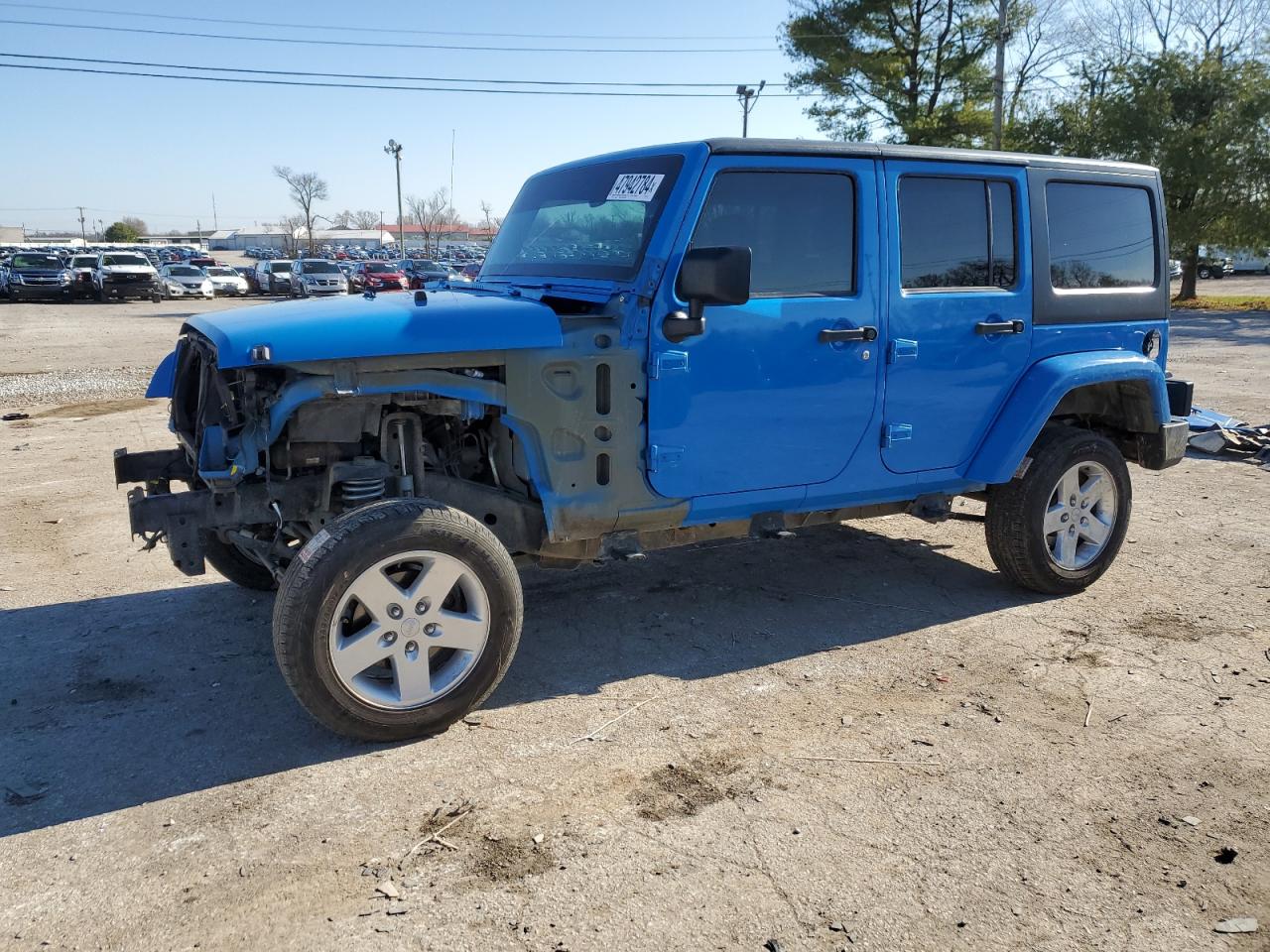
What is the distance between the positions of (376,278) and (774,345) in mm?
31504

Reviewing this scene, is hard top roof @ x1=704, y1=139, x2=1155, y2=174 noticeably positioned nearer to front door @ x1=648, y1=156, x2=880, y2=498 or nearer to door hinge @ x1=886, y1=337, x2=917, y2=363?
front door @ x1=648, y1=156, x2=880, y2=498

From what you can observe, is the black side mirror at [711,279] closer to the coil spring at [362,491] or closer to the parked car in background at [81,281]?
the coil spring at [362,491]

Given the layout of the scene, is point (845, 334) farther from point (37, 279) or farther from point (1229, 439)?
point (37, 279)

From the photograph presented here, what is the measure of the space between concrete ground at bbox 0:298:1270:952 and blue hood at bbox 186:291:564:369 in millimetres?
1446

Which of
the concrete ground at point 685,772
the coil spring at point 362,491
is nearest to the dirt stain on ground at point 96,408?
the concrete ground at point 685,772

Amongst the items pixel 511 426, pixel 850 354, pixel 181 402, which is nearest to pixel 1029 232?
pixel 850 354

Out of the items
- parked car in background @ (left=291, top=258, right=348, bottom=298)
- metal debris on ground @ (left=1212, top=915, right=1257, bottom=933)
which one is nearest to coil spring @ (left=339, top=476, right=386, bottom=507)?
metal debris on ground @ (left=1212, top=915, right=1257, bottom=933)

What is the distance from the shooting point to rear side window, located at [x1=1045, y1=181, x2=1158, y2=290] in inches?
197

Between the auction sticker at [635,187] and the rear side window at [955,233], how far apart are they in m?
1.22

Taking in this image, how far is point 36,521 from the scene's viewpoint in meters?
6.31

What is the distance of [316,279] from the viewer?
3341 centimetres

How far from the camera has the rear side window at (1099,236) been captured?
5008 millimetres

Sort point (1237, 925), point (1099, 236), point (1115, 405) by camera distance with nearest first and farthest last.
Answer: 1. point (1237, 925)
2. point (1099, 236)
3. point (1115, 405)

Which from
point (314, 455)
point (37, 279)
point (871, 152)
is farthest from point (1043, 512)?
point (37, 279)
